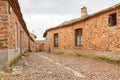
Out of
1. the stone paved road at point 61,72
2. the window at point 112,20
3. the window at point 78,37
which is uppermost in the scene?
the window at point 112,20

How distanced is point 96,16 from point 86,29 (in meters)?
2.26

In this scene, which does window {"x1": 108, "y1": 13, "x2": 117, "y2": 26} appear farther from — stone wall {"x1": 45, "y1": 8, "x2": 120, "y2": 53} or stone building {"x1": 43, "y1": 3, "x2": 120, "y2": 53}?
stone wall {"x1": 45, "y1": 8, "x2": 120, "y2": 53}

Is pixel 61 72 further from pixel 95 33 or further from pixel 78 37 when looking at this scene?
pixel 78 37

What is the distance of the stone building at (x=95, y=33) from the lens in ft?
41.6

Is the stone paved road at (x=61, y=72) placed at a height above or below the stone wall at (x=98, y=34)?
below

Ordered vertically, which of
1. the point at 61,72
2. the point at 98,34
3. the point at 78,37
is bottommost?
the point at 61,72

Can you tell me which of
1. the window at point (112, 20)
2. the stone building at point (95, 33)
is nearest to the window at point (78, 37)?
the stone building at point (95, 33)

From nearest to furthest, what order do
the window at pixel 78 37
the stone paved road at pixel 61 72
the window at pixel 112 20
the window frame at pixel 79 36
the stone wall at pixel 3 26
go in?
the stone paved road at pixel 61 72 < the stone wall at pixel 3 26 < the window at pixel 112 20 < the window frame at pixel 79 36 < the window at pixel 78 37

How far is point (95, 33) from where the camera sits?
1530 cm

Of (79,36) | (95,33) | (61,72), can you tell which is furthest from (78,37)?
(61,72)

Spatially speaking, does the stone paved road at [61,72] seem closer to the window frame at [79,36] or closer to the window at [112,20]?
the window at [112,20]

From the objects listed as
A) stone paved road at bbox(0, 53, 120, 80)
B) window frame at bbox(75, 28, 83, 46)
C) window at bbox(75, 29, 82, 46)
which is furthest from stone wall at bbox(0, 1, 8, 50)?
window at bbox(75, 29, 82, 46)

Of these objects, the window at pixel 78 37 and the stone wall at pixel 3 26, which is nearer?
the stone wall at pixel 3 26


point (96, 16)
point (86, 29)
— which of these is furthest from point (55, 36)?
point (96, 16)
